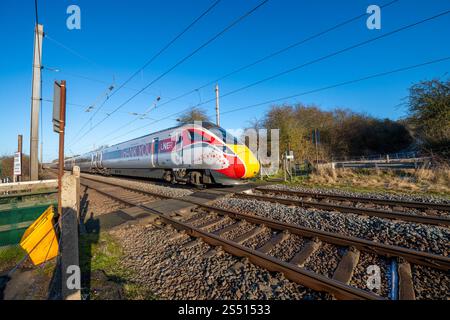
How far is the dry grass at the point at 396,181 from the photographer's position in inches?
319

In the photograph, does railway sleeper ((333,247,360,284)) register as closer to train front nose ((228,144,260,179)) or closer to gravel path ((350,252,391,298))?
gravel path ((350,252,391,298))

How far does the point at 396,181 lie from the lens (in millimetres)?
9539

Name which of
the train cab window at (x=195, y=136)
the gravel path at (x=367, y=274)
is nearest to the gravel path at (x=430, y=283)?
the gravel path at (x=367, y=274)

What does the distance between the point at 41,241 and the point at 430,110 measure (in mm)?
26040

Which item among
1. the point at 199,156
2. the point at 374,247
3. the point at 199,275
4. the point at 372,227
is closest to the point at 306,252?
the point at 374,247

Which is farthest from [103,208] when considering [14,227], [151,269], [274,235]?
[274,235]

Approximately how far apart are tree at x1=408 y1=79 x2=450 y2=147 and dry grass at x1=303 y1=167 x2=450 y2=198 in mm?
7472

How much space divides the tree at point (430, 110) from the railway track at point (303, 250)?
17.6 meters

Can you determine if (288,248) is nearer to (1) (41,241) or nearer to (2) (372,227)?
(2) (372,227)

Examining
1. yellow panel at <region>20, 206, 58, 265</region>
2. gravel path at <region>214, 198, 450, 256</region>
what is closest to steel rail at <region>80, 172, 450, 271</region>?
gravel path at <region>214, 198, 450, 256</region>

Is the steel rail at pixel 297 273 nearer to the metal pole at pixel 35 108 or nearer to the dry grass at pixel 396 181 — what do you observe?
the metal pole at pixel 35 108
